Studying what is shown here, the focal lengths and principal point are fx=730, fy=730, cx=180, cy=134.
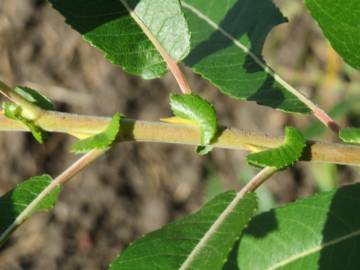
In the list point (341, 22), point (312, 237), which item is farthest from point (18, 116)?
point (312, 237)

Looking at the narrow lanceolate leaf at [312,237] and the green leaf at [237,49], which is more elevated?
the green leaf at [237,49]

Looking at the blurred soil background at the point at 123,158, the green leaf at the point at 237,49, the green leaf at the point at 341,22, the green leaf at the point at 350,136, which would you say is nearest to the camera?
the green leaf at the point at 341,22

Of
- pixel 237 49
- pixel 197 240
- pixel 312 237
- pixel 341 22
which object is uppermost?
pixel 341 22

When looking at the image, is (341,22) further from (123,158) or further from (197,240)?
(123,158)

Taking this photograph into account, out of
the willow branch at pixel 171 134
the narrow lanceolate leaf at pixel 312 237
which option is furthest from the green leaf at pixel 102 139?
the narrow lanceolate leaf at pixel 312 237

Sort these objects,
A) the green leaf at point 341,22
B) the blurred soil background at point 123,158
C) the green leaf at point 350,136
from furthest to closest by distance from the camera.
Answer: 1. the blurred soil background at point 123,158
2. the green leaf at point 350,136
3. the green leaf at point 341,22

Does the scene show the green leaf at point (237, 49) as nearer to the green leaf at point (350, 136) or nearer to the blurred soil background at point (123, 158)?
the green leaf at point (350, 136)

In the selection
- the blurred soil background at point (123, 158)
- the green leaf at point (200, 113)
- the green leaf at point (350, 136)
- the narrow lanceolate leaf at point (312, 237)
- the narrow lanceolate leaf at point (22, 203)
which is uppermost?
the green leaf at point (200, 113)

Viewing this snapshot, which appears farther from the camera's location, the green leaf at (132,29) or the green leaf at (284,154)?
the green leaf at (132,29)
